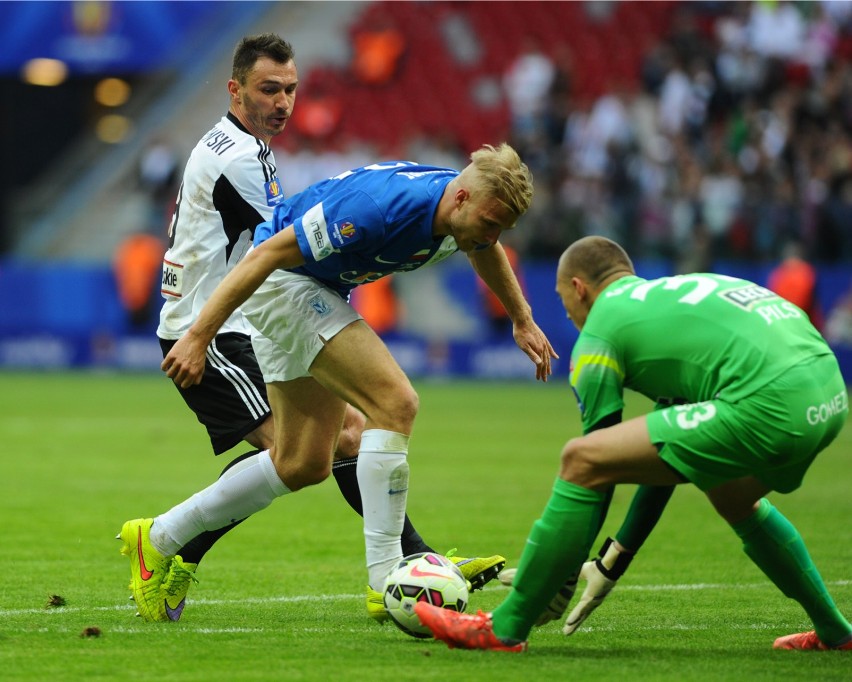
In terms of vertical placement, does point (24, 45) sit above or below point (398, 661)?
above

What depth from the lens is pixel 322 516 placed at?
9875 millimetres

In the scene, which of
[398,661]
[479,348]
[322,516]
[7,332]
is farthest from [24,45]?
[398,661]

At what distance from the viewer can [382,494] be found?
5785 millimetres

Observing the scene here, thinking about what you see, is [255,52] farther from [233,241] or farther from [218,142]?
[233,241]

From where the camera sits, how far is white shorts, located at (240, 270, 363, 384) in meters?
5.90

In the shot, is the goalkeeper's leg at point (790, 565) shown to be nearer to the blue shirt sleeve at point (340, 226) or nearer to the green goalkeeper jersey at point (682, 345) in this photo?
the green goalkeeper jersey at point (682, 345)

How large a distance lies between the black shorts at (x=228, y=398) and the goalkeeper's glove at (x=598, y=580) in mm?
1715

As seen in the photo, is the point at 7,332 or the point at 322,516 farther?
the point at 7,332

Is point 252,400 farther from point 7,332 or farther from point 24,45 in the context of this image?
point 24,45

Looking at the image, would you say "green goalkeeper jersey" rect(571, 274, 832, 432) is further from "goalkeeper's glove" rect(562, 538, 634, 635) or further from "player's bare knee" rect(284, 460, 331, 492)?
"player's bare knee" rect(284, 460, 331, 492)

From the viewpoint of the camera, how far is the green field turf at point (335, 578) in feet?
16.6

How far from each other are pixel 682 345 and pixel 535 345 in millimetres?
1477

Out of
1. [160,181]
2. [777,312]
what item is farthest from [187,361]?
[160,181]

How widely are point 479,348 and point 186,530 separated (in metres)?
16.7
